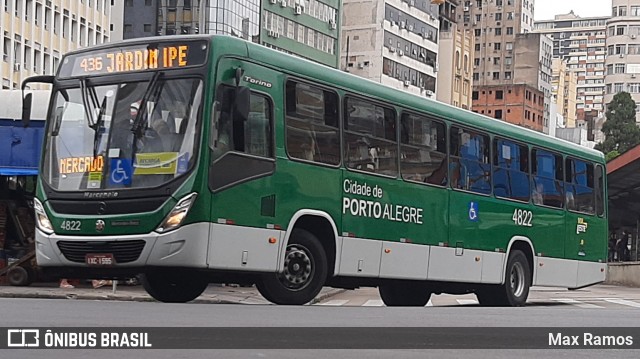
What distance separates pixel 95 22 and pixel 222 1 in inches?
436

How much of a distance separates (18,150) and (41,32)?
54.6 metres

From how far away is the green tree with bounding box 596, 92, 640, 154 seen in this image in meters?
106

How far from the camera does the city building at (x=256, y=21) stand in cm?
8531

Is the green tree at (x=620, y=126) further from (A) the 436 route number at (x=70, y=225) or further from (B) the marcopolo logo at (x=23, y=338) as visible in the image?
(B) the marcopolo logo at (x=23, y=338)

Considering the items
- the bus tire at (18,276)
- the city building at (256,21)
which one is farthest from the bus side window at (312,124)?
the city building at (256,21)

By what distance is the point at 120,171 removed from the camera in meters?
14.7

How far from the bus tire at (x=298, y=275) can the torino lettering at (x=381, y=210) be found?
0.94 m

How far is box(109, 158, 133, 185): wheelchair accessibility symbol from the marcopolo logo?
17.8ft

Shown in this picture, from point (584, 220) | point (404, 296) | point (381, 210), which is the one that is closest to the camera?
point (381, 210)

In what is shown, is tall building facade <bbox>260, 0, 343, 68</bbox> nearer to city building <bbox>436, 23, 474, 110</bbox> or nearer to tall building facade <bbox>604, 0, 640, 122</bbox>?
city building <bbox>436, 23, 474, 110</bbox>

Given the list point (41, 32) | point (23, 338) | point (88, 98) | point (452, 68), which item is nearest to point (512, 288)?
point (88, 98)

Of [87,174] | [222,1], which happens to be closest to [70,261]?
[87,174]

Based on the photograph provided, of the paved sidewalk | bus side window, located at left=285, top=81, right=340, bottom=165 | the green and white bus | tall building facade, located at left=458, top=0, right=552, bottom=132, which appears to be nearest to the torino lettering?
the green and white bus

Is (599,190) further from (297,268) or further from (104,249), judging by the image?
(104,249)
